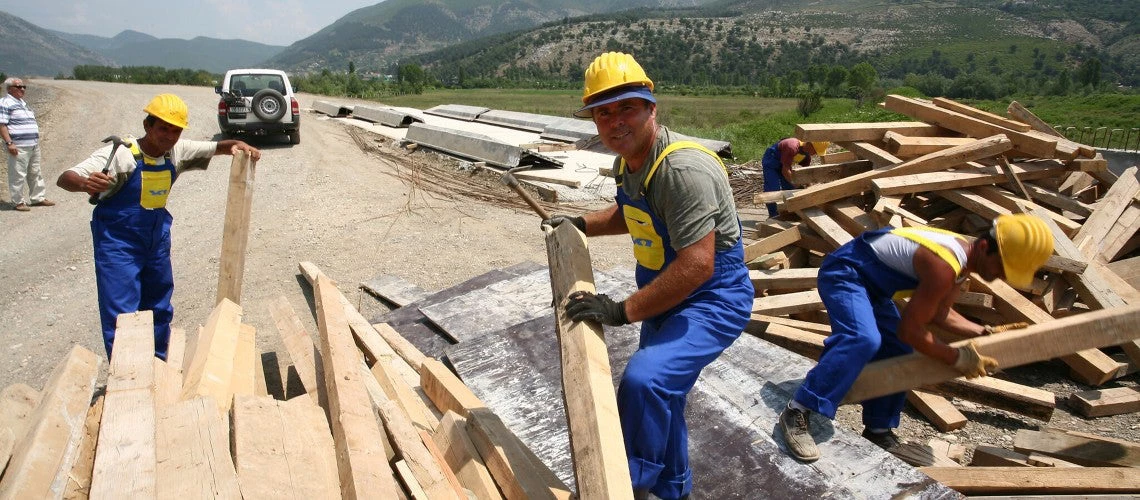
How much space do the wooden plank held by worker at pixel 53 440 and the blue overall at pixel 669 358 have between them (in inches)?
78.1

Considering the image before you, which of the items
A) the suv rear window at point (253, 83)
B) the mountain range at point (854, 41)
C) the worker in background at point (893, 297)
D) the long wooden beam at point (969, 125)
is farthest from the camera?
the mountain range at point (854, 41)

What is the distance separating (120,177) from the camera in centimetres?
383

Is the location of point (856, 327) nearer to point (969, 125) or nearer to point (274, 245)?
point (969, 125)

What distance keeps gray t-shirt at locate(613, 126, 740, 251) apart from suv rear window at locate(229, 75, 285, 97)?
14.2m

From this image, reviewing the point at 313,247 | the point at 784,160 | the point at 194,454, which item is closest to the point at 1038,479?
the point at 194,454

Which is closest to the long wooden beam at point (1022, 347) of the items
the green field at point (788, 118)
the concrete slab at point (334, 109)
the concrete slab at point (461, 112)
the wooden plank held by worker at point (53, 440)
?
the wooden plank held by worker at point (53, 440)

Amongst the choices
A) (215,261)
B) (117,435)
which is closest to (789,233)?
(117,435)

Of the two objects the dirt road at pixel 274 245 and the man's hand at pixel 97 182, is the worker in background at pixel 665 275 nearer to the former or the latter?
the man's hand at pixel 97 182

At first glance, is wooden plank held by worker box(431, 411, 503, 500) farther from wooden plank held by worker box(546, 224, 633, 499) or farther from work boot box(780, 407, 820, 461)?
work boot box(780, 407, 820, 461)

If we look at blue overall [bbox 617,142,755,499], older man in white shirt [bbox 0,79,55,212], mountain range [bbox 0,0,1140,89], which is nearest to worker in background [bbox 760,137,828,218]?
blue overall [bbox 617,142,755,499]

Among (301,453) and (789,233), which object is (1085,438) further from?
(301,453)

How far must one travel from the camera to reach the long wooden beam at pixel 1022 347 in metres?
2.56

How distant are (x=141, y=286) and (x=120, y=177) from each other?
75cm

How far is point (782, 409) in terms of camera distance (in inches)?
130
